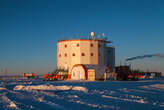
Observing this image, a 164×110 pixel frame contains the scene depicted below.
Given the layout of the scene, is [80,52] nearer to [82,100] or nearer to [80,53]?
[80,53]

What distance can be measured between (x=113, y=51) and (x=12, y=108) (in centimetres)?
4176

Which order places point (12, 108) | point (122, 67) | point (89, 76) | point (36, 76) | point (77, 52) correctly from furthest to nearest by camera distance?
point (36, 76) → point (122, 67) → point (77, 52) → point (89, 76) → point (12, 108)

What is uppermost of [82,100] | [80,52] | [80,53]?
[80,52]

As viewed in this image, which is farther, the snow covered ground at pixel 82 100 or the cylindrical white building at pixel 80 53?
the cylindrical white building at pixel 80 53

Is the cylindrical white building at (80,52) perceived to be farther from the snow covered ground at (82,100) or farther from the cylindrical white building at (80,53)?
the snow covered ground at (82,100)

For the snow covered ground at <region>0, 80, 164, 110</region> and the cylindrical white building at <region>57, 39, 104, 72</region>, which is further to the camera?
the cylindrical white building at <region>57, 39, 104, 72</region>

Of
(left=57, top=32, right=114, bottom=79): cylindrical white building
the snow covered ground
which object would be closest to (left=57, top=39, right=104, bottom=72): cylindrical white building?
(left=57, top=32, right=114, bottom=79): cylindrical white building

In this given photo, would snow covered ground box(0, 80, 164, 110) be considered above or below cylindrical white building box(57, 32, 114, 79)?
below

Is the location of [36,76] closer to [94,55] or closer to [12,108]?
[94,55]

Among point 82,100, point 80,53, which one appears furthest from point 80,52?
point 82,100

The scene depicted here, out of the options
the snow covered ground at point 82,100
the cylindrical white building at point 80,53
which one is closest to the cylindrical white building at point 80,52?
the cylindrical white building at point 80,53

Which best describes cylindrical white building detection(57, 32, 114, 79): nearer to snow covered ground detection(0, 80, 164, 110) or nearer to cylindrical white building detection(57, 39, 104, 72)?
cylindrical white building detection(57, 39, 104, 72)

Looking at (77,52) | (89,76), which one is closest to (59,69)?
(77,52)

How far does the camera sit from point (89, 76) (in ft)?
124
